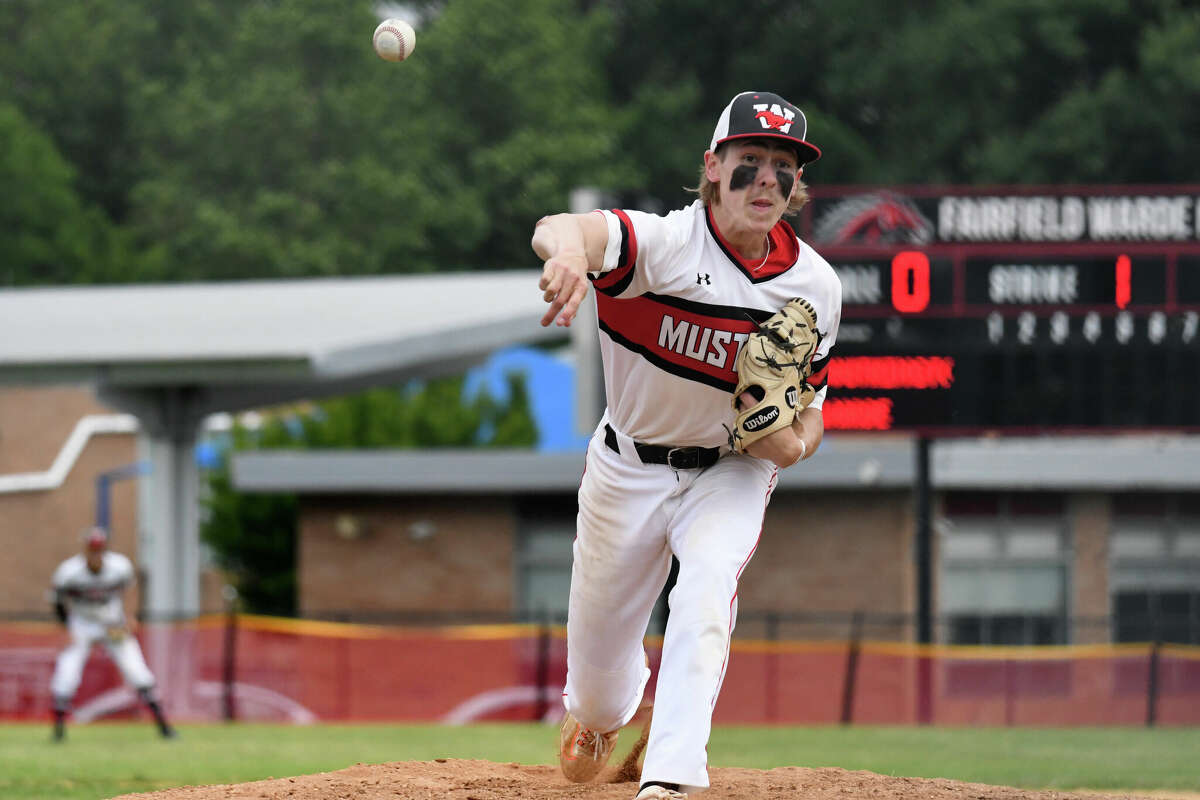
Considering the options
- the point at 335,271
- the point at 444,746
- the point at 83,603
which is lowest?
the point at 444,746

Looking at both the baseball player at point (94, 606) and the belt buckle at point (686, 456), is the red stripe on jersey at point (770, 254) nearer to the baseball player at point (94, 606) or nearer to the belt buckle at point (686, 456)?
the belt buckle at point (686, 456)

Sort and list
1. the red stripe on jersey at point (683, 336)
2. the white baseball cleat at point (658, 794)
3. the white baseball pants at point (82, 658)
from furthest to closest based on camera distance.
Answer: the white baseball pants at point (82, 658)
the red stripe on jersey at point (683, 336)
the white baseball cleat at point (658, 794)

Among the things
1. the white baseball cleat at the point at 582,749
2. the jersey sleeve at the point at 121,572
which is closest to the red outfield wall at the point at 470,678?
the jersey sleeve at the point at 121,572

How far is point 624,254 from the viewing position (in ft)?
17.9

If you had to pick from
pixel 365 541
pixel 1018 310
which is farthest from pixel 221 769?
pixel 365 541

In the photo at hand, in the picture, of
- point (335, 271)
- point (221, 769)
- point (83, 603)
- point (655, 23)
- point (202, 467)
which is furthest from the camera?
point (655, 23)

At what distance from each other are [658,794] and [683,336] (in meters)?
1.43

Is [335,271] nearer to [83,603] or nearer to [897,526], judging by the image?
[897,526]

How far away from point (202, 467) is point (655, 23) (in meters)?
22.3

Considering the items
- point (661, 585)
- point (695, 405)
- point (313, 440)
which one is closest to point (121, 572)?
point (661, 585)

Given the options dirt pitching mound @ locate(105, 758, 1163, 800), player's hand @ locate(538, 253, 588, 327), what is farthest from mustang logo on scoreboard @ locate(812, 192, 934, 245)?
player's hand @ locate(538, 253, 588, 327)

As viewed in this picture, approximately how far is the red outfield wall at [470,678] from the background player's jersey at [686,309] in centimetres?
1086

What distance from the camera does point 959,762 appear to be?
11359 mm

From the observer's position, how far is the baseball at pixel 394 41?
7.26 m
